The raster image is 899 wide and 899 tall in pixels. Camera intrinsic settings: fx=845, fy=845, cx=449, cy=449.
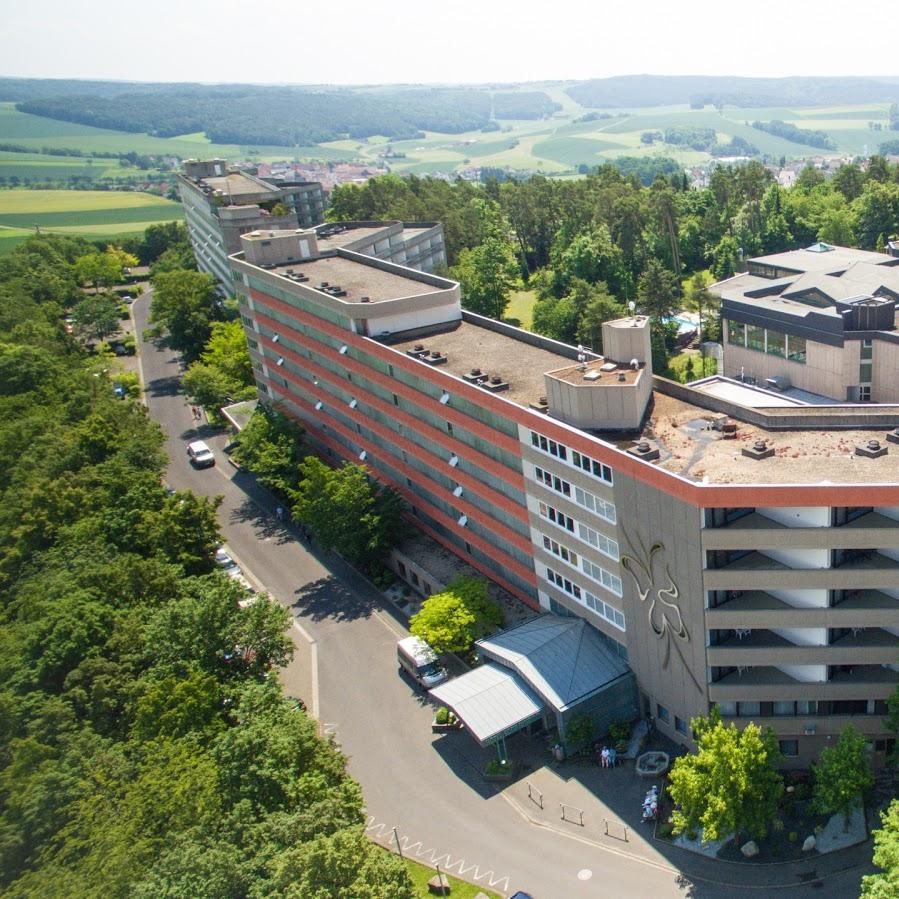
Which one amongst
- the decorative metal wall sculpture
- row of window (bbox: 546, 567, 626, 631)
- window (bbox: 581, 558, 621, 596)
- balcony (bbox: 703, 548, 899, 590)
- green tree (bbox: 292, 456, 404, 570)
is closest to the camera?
balcony (bbox: 703, 548, 899, 590)

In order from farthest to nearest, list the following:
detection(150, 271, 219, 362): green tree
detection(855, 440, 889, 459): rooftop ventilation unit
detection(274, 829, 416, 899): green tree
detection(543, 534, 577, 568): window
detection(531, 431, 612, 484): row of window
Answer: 1. detection(150, 271, 219, 362): green tree
2. detection(543, 534, 577, 568): window
3. detection(531, 431, 612, 484): row of window
4. detection(855, 440, 889, 459): rooftop ventilation unit
5. detection(274, 829, 416, 899): green tree

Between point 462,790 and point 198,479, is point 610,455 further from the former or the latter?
point 198,479

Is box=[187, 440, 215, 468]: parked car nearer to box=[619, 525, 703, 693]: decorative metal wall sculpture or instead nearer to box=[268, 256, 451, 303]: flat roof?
box=[268, 256, 451, 303]: flat roof

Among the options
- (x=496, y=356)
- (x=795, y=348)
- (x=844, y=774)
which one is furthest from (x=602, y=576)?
(x=795, y=348)

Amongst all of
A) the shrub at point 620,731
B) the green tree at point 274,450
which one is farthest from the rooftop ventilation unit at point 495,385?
the green tree at point 274,450

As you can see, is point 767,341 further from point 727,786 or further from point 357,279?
point 727,786

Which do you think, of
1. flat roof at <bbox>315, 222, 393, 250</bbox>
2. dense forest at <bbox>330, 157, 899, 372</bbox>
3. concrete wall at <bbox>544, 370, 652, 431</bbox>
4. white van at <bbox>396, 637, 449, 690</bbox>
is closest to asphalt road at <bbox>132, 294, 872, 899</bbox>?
white van at <bbox>396, 637, 449, 690</bbox>
